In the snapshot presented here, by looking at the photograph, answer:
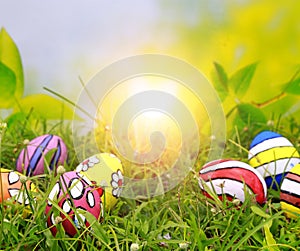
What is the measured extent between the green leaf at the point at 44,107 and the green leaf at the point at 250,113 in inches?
20.0

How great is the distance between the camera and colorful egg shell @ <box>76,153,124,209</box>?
3.82ft

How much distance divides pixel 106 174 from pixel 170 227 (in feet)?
0.58

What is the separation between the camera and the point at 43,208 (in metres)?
0.97

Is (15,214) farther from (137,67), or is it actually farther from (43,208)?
(137,67)

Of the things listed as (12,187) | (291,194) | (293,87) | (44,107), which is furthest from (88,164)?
(293,87)

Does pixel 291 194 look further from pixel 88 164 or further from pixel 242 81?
pixel 242 81

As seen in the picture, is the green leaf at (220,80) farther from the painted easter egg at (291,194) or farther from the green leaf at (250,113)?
the painted easter egg at (291,194)

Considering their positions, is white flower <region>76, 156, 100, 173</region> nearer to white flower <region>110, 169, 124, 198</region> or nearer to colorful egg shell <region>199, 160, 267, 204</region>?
white flower <region>110, 169, 124, 198</region>

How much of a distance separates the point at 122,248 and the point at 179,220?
152 millimetres

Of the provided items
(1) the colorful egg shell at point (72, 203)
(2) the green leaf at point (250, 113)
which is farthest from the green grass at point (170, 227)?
(2) the green leaf at point (250, 113)

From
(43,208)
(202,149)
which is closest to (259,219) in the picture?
(43,208)

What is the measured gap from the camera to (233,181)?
1132 millimetres

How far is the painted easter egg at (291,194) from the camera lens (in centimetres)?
112

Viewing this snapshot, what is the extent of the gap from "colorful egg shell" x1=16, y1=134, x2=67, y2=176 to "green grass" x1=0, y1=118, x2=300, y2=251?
0.06 m
